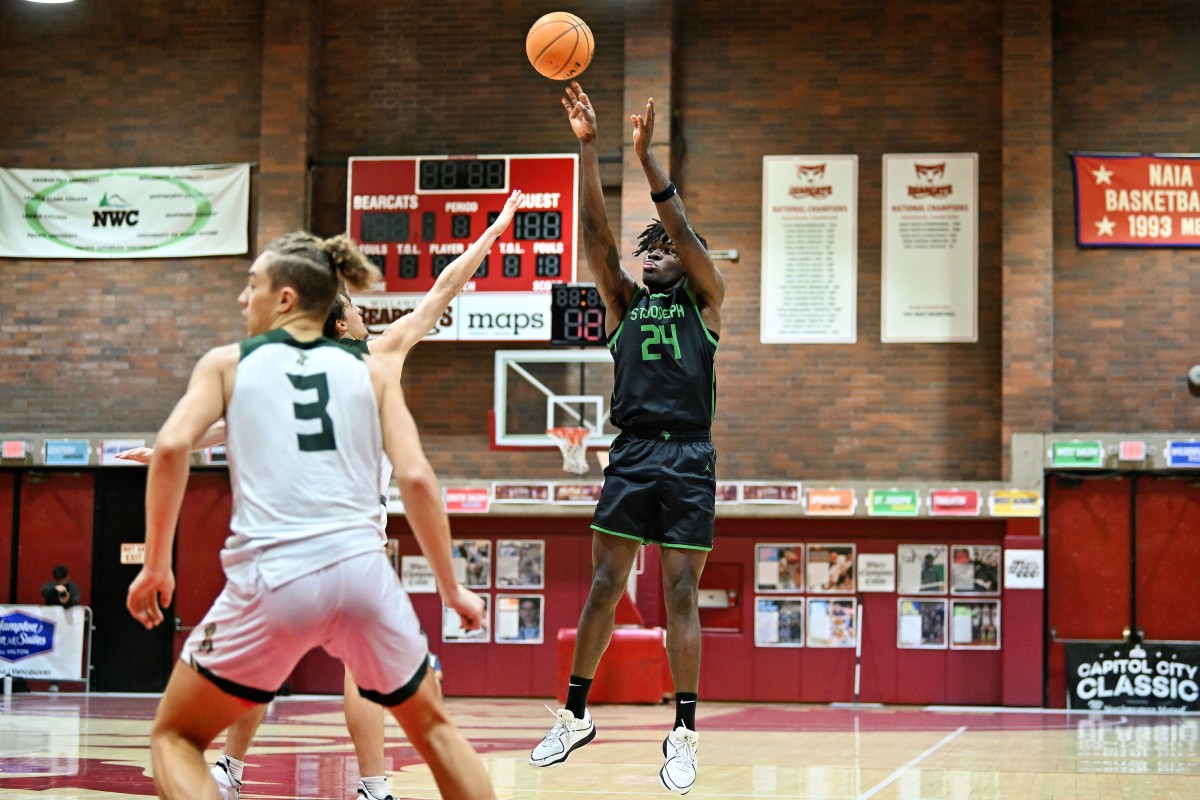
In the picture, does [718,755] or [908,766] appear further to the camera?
[718,755]

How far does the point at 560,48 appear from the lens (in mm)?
8398

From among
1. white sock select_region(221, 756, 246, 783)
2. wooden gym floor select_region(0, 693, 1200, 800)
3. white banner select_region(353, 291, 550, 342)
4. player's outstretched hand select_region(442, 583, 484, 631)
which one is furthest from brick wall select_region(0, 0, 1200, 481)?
player's outstretched hand select_region(442, 583, 484, 631)

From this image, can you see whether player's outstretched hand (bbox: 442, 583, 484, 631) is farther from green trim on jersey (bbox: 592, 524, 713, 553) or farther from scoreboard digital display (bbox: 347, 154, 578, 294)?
scoreboard digital display (bbox: 347, 154, 578, 294)

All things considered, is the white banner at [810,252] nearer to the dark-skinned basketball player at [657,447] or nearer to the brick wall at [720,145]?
the brick wall at [720,145]

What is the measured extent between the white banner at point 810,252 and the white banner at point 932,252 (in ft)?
1.52

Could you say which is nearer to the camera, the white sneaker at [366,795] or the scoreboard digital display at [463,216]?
the white sneaker at [366,795]

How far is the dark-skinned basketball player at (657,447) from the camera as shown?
6250mm

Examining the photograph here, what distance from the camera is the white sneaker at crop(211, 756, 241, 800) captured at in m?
5.90

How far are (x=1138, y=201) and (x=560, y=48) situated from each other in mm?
11622

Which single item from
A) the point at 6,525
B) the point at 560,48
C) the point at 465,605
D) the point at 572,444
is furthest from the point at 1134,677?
the point at 465,605

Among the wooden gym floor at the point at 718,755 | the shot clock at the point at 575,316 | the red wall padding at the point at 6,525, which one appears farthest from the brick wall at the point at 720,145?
the wooden gym floor at the point at 718,755

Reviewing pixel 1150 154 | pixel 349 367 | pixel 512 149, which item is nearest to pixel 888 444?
pixel 1150 154

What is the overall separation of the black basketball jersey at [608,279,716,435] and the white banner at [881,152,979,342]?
1195cm

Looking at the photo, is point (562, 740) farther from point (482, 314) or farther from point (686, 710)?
point (482, 314)
